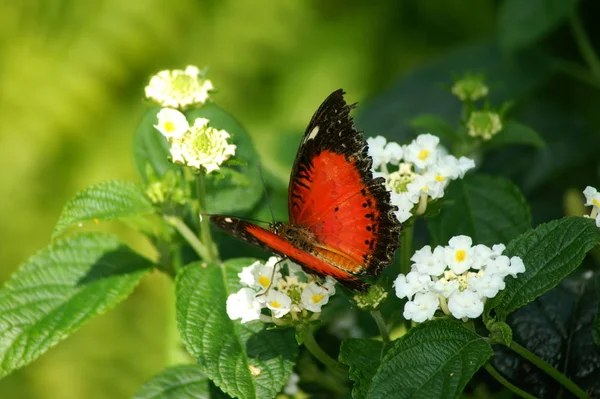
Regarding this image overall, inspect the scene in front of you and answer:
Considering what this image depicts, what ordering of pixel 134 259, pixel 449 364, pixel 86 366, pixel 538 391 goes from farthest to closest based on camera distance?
pixel 86 366 < pixel 134 259 < pixel 538 391 < pixel 449 364

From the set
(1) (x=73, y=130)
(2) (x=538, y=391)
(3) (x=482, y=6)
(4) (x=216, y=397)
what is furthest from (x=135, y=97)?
(2) (x=538, y=391)

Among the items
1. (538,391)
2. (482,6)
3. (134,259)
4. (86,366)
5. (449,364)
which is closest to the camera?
(449,364)

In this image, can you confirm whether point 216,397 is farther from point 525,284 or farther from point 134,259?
point 525,284

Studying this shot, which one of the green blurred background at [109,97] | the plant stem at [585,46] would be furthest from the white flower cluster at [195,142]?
the green blurred background at [109,97]

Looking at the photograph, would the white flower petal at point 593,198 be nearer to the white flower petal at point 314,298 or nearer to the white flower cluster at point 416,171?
the white flower cluster at point 416,171

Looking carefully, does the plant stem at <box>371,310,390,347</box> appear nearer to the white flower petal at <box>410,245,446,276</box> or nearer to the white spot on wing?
the white flower petal at <box>410,245,446,276</box>

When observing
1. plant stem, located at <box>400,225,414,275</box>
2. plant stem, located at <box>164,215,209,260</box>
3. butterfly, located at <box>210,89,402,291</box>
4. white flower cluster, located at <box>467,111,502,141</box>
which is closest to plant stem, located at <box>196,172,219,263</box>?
plant stem, located at <box>164,215,209,260</box>
